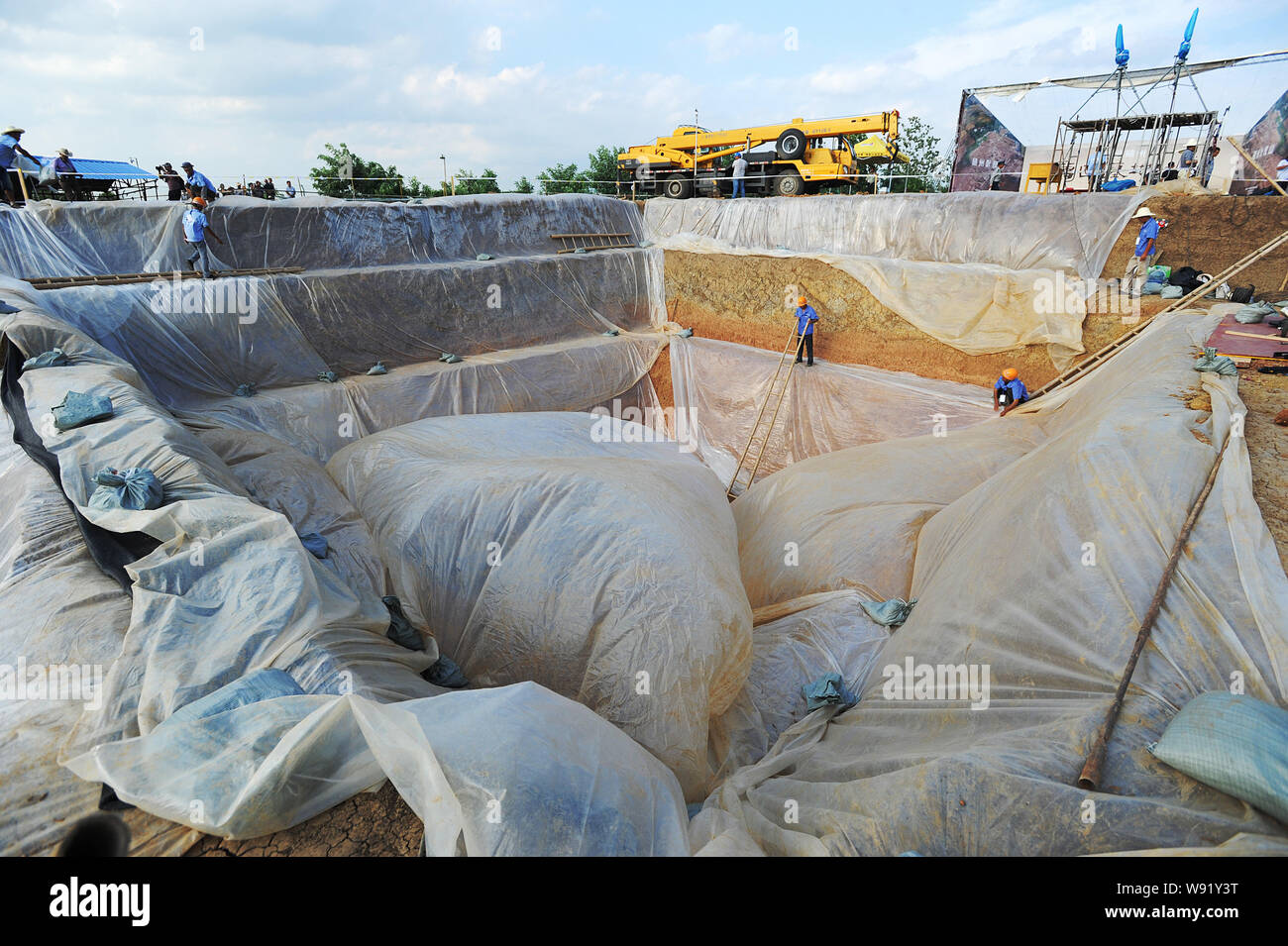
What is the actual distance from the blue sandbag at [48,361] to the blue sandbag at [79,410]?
1.13 m

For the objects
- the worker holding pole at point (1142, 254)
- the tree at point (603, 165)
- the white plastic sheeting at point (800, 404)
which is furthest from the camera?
the tree at point (603, 165)

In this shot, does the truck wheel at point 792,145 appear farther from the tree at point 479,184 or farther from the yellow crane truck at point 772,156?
the tree at point 479,184

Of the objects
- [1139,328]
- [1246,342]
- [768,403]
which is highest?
[1139,328]

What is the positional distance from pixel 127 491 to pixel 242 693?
58.3 inches

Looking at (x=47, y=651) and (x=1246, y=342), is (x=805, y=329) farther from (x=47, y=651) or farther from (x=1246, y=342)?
(x=47, y=651)

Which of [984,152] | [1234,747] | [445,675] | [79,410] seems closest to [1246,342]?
[1234,747]

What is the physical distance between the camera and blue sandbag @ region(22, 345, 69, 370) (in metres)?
4.47

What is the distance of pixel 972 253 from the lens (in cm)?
972

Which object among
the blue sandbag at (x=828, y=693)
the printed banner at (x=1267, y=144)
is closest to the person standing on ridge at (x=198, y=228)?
the blue sandbag at (x=828, y=693)

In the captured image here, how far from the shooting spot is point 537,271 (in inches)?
449

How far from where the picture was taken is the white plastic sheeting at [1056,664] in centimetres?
210

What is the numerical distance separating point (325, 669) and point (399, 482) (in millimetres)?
2141
